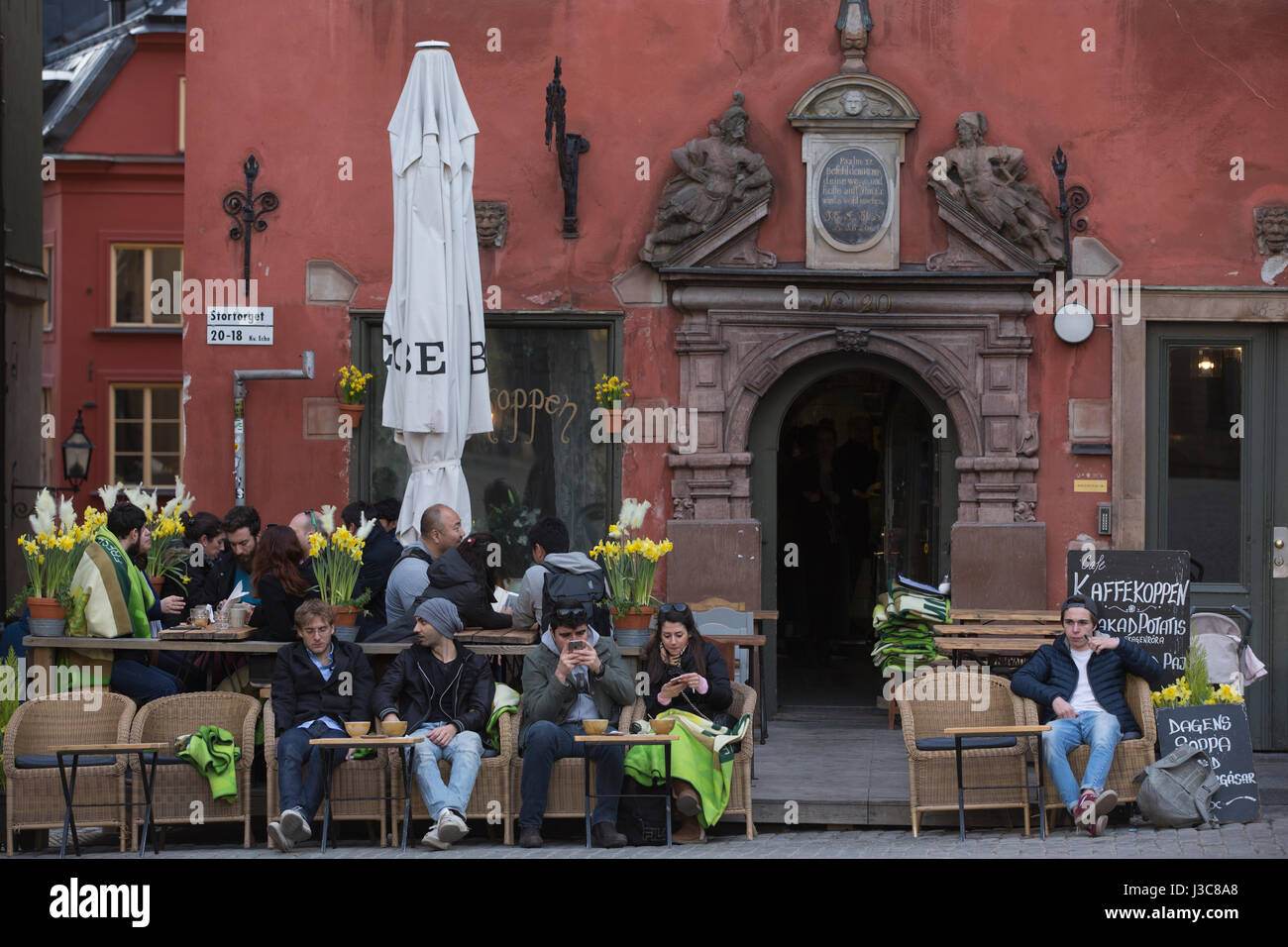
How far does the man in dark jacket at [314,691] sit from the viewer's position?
29.6ft

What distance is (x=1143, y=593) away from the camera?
1048cm

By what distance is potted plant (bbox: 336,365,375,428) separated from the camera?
41.0 feet

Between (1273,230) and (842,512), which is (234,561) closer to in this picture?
(842,512)

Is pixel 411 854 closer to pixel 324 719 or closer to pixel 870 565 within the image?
pixel 324 719

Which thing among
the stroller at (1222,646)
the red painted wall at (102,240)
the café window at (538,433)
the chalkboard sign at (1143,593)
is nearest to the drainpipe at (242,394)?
the café window at (538,433)

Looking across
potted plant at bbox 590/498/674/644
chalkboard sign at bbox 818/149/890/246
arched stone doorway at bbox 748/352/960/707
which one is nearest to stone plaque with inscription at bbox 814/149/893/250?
chalkboard sign at bbox 818/149/890/246

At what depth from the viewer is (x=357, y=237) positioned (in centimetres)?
1270

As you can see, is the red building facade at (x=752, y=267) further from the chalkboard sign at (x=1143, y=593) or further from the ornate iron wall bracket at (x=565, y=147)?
the chalkboard sign at (x=1143, y=593)

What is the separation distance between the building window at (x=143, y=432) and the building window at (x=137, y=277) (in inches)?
47.5

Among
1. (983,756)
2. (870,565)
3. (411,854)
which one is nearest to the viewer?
(411,854)

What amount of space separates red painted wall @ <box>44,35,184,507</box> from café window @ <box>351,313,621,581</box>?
63.3 ft

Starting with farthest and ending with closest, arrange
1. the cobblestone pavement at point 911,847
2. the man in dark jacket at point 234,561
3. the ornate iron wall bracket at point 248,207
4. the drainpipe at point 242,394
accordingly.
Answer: the ornate iron wall bracket at point 248,207 < the drainpipe at point 242,394 < the man in dark jacket at point 234,561 < the cobblestone pavement at point 911,847

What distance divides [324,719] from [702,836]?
1987 mm

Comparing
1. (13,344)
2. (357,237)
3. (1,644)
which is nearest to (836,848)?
(1,644)
